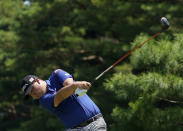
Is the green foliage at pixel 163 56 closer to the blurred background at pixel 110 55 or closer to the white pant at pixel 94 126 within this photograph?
the blurred background at pixel 110 55

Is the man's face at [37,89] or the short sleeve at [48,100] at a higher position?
the man's face at [37,89]

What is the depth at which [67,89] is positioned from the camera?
2.85 m

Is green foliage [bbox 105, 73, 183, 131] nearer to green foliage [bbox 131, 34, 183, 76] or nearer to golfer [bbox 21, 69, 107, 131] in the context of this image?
green foliage [bbox 131, 34, 183, 76]

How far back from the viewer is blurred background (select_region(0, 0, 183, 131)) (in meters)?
4.38

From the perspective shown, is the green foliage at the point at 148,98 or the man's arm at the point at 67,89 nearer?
the man's arm at the point at 67,89

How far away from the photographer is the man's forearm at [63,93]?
9.29ft

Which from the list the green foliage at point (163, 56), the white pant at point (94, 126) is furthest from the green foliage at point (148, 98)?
the white pant at point (94, 126)

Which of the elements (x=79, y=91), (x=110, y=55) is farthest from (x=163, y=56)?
(x=110, y=55)

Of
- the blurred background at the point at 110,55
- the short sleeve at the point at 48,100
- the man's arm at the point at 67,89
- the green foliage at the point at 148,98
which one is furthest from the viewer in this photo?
the blurred background at the point at 110,55

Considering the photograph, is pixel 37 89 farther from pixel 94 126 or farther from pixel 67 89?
pixel 94 126

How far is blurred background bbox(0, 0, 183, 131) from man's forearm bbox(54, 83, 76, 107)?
4.93ft

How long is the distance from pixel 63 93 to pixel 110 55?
295 inches

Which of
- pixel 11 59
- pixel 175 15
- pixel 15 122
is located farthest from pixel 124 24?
pixel 15 122

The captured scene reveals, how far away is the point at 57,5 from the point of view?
38.0 feet
